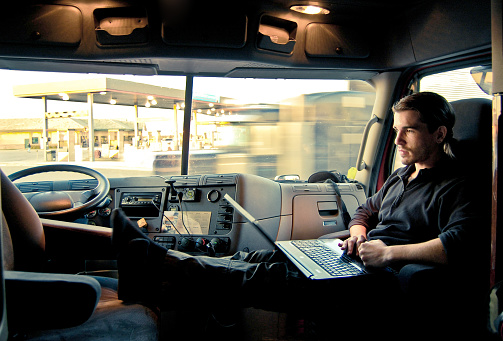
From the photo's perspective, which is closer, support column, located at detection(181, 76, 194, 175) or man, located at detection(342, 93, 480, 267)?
man, located at detection(342, 93, 480, 267)

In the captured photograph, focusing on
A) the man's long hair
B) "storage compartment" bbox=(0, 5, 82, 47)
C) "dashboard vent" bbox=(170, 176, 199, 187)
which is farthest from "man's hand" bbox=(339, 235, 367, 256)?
"storage compartment" bbox=(0, 5, 82, 47)

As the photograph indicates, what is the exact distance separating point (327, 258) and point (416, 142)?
713 mm

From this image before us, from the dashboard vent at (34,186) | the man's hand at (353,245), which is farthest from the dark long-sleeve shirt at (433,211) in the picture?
the dashboard vent at (34,186)

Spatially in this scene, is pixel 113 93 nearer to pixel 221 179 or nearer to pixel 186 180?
pixel 186 180

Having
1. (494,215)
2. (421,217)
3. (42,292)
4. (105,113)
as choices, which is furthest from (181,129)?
(494,215)

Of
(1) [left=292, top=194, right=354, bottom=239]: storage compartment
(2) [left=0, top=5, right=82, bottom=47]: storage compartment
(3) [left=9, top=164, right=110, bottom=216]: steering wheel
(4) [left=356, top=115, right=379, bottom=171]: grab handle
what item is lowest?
(1) [left=292, top=194, right=354, bottom=239]: storage compartment

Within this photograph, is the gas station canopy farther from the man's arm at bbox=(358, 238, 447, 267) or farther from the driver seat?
the man's arm at bbox=(358, 238, 447, 267)

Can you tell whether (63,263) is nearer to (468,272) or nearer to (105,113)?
(105,113)

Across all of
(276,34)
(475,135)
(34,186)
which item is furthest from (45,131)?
(475,135)

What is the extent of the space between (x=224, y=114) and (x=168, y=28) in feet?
2.94

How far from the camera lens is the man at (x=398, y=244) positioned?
133 centimetres

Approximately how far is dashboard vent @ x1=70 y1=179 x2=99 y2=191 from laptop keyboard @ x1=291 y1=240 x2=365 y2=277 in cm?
158

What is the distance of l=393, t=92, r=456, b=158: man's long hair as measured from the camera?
1822 millimetres

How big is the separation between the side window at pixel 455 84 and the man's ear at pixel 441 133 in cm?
88
